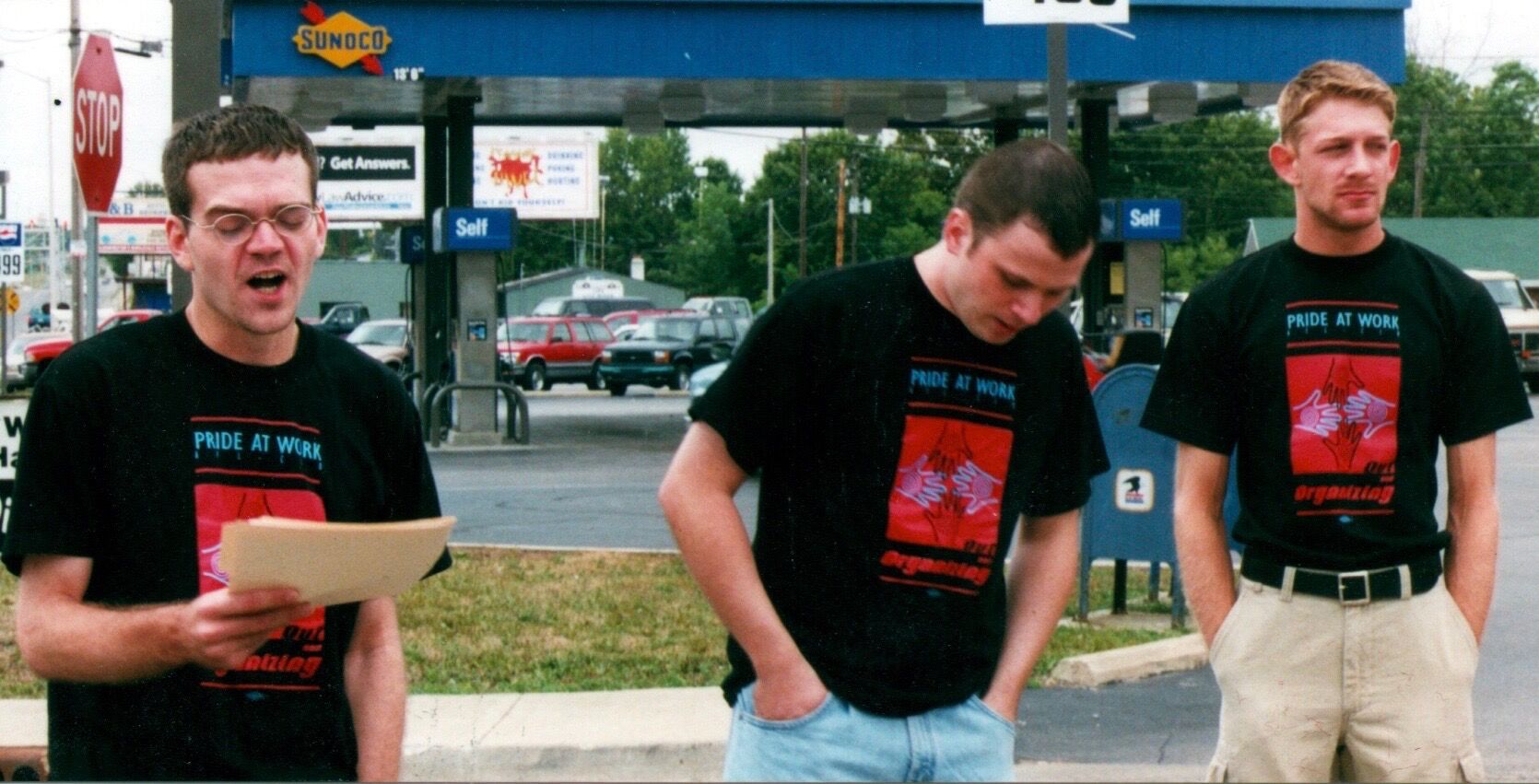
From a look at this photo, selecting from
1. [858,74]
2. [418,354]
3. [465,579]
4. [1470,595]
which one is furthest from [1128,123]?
[1470,595]

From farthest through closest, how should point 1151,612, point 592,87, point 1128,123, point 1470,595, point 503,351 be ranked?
→ point 503,351, point 1128,123, point 592,87, point 1151,612, point 1470,595

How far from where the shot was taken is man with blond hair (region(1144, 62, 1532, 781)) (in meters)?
4.11

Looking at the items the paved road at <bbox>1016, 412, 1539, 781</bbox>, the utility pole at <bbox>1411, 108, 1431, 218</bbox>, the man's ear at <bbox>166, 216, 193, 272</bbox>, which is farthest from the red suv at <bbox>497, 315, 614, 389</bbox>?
the utility pole at <bbox>1411, 108, 1431, 218</bbox>

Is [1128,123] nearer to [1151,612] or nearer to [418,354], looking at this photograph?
[418,354]

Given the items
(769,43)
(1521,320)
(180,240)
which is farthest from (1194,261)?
(180,240)

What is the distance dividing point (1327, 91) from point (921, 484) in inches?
59.0

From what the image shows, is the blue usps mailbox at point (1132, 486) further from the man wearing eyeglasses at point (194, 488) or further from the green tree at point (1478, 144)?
the green tree at point (1478, 144)

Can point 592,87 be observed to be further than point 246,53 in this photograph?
Yes

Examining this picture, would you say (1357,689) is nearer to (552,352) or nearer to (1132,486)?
(1132,486)

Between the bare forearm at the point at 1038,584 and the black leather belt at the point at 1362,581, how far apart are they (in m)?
0.79

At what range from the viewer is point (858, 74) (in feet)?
73.3

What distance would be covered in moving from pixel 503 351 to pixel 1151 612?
3259cm

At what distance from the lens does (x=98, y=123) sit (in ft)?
26.6

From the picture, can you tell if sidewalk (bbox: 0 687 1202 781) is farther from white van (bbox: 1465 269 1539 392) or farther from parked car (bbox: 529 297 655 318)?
parked car (bbox: 529 297 655 318)
